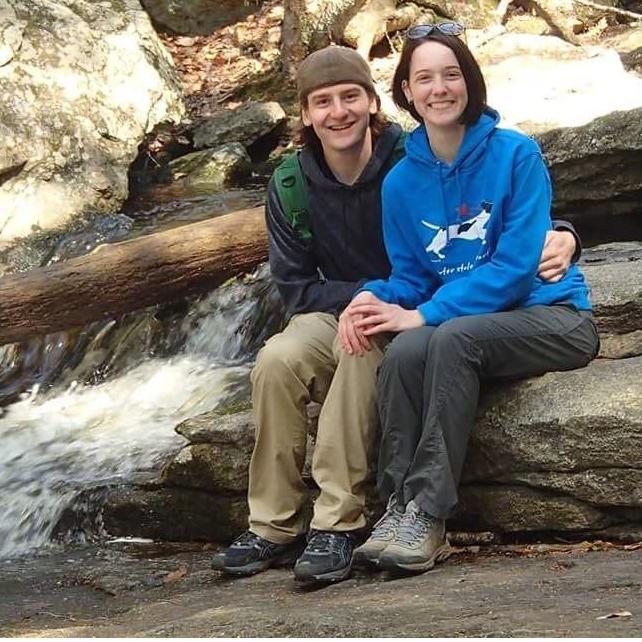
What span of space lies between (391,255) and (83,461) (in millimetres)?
2563

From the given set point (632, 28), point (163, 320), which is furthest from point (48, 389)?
point (632, 28)

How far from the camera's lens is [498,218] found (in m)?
3.40

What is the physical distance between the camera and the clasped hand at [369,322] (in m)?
3.39

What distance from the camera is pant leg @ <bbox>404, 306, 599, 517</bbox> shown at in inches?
126

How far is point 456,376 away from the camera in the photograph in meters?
3.22

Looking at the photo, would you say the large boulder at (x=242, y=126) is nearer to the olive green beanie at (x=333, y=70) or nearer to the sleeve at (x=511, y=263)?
the olive green beanie at (x=333, y=70)

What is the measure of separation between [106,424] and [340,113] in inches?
120

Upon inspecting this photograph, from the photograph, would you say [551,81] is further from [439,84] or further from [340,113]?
[439,84]

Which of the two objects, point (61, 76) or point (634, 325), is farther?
point (61, 76)

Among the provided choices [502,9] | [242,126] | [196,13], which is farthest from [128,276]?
[196,13]

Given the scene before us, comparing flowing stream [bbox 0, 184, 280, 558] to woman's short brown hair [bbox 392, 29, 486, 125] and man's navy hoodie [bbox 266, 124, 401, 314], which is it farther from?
woman's short brown hair [bbox 392, 29, 486, 125]

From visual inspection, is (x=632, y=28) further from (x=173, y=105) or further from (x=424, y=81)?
(x=424, y=81)

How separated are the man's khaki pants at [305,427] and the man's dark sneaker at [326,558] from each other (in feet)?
0.12

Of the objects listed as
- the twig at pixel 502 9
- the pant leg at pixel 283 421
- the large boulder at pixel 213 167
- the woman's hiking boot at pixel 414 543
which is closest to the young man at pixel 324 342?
the pant leg at pixel 283 421
